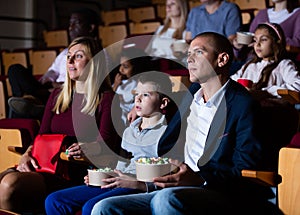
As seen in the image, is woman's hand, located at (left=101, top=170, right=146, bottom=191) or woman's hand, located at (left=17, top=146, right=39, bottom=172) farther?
woman's hand, located at (left=17, top=146, right=39, bottom=172)

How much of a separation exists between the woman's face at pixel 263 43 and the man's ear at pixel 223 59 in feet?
1.10

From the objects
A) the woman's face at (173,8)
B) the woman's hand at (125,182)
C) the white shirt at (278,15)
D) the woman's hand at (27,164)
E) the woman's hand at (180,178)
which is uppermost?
the woman's face at (173,8)

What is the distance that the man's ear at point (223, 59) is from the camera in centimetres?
88

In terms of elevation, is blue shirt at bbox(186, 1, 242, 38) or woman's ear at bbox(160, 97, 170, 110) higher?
blue shirt at bbox(186, 1, 242, 38)

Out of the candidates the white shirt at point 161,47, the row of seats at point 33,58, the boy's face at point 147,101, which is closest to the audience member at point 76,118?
the boy's face at point 147,101

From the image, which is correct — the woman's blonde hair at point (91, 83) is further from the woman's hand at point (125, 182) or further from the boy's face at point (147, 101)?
the woman's hand at point (125, 182)

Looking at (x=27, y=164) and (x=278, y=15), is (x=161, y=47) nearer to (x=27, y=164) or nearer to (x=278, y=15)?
(x=278, y=15)

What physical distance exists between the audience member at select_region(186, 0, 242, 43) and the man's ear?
24.8 inches

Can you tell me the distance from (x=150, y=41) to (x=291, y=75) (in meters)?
0.63

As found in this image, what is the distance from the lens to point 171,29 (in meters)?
1.75

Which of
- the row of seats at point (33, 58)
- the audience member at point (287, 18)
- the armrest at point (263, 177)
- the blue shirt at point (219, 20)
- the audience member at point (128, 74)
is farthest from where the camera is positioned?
the row of seats at point (33, 58)

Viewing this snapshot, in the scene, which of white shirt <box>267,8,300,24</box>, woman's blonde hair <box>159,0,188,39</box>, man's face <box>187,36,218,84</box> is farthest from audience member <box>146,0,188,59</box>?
man's face <box>187,36,218,84</box>

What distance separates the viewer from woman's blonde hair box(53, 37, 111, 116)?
110 cm

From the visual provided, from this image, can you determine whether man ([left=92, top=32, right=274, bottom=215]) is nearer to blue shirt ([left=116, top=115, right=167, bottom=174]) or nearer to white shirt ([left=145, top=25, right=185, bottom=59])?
blue shirt ([left=116, top=115, right=167, bottom=174])
